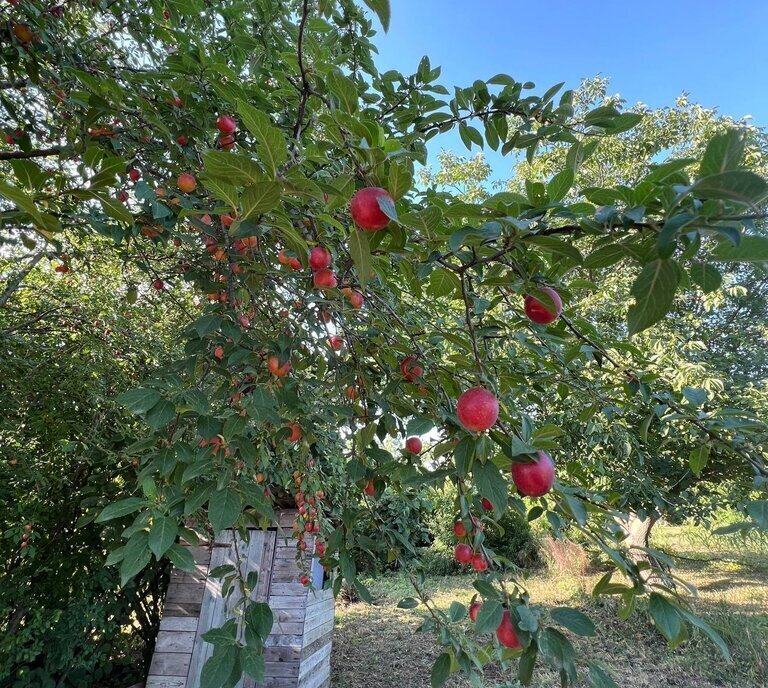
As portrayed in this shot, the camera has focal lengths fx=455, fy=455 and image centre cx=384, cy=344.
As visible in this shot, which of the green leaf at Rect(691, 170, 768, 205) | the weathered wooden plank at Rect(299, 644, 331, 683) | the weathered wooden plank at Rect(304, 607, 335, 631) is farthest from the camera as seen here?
the weathered wooden plank at Rect(304, 607, 335, 631)

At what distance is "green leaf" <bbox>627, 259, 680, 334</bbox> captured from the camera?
568mm

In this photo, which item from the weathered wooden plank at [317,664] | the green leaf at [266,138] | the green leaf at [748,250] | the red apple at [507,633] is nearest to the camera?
the green leaf at [748,250]

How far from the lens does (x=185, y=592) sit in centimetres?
283

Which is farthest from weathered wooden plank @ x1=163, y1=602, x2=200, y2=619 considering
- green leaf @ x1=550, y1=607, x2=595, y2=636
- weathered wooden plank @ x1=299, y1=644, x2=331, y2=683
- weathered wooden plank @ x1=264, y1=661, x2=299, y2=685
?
green leaf @ x1=550, y1=607, x2=595, y2=636

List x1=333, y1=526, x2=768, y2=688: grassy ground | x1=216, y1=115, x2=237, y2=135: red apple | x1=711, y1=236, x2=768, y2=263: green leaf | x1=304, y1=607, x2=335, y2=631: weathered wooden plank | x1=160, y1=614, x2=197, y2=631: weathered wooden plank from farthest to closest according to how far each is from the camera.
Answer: x1=333, y1=526, x2=768, y2=688: grassy ground
x1=304, y1=607, x2=335, y2=631: weathered wooden plank
x1=160, y1=614, x2=197, y2=631: weathered wooden plank
x1=216, y1=115, x2=237, y2=135: red apple
x1=711, y1=236, x2=768, y2=263: green leaf

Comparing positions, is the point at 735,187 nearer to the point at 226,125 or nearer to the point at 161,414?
the point at 161,414

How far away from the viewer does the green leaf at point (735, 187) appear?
432 mm

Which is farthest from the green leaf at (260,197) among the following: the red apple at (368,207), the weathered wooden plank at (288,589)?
the weathered wooden plank at (288,589)

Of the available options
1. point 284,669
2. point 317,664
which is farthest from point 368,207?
point 317,664

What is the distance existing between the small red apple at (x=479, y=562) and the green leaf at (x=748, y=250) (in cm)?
90

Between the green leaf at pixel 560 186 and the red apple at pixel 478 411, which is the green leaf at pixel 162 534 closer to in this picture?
the red apple at pixel 478 411

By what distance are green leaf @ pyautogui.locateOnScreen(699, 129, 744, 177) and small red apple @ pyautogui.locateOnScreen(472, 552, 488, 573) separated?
39.0 inches

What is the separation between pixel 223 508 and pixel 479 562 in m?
0.70

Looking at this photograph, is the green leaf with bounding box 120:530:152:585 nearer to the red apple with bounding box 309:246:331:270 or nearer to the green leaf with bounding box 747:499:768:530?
the red apple with bounding box 309:246:331:270
